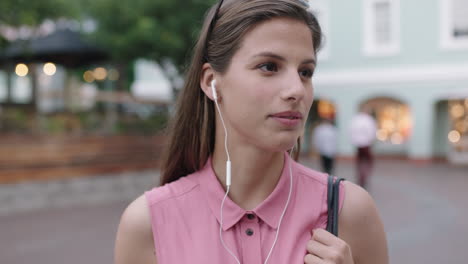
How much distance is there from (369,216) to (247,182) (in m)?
0.41

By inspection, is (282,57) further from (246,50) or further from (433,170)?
(433,170)

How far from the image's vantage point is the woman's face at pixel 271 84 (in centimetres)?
139

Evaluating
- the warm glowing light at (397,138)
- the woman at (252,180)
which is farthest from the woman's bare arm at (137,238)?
the warm glowing light at (397,138)

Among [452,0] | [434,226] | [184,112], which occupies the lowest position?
[434,226]

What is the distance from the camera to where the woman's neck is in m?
1.55

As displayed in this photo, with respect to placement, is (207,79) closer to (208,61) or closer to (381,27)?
(208,61)

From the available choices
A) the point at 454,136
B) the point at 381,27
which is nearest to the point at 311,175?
the point at 381,27

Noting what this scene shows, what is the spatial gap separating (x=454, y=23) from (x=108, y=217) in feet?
47.5

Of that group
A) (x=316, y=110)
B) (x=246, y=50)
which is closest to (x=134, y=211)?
(x=246, y=50)

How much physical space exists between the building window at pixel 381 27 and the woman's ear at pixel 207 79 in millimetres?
17903

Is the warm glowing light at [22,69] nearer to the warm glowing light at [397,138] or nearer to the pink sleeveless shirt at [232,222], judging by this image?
the pink sleeveless shirt at [232,222]

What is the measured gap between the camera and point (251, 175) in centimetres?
156

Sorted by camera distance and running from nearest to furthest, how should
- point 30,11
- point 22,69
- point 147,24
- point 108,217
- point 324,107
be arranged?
1. point 108,217
2. point 30,11
3. point 147,24
4. point 22,69
5. point 324,107

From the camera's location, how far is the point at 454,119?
61.1 ft
